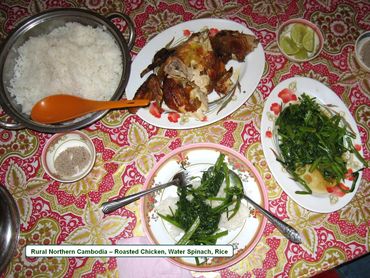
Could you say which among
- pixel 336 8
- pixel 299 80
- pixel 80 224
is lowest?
pixel 80 224

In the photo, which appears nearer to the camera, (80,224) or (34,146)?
(80,224)

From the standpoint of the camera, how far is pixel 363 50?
198 cm

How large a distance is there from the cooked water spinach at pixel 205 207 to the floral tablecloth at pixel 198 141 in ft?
0.62

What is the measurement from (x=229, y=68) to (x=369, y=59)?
885 millimetres

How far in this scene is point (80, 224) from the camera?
5.67 ft

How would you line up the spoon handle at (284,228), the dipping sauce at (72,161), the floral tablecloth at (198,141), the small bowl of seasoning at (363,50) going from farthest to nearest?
the small bowl of seasoning at (363,50), the dipping sauce at (72,161), the floral tablecloth at (198,141), the spoon handle at (284,228)

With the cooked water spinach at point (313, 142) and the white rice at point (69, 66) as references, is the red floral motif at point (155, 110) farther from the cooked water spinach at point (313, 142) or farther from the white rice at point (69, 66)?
the cooked water spinach at point (313, 142)

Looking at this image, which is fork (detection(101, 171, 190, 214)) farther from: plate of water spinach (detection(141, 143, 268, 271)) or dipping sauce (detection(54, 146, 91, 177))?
dipping sauce (detection(54, 146, 91, 177))

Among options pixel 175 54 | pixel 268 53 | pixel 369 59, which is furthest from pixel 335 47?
pixel 175 54

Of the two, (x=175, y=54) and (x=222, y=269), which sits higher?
(x=175, y=54)

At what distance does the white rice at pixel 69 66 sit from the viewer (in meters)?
1.84

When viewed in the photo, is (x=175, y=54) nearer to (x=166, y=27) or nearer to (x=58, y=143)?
(x=166, y=27)

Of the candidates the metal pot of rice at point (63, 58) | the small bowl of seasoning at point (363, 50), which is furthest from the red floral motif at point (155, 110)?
the small bowl of seasoning at point (363, 50)
